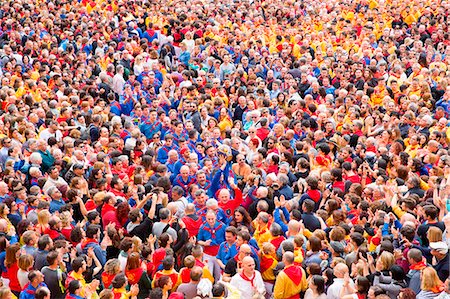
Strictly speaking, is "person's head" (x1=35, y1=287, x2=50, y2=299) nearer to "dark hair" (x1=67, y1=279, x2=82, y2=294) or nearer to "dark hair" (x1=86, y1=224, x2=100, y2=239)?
"dark hair" (x1=67, y1=279, x2=82, y2=294)

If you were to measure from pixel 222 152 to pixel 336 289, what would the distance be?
4735 millimetres

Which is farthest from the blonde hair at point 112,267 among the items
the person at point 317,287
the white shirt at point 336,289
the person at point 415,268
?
the person at point 415,268

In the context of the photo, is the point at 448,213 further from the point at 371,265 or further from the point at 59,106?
the point at 59,106

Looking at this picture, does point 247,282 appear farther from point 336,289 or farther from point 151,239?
point 151,239

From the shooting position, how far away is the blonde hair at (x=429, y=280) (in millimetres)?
7879

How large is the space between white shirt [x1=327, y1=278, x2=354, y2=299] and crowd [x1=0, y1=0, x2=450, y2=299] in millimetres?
18

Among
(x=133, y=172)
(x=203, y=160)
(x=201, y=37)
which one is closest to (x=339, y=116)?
(x=203, y=160)

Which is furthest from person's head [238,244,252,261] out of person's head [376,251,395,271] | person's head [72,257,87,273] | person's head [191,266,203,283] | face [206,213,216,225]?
person's head [72,257,87,273]

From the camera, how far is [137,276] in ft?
28.3

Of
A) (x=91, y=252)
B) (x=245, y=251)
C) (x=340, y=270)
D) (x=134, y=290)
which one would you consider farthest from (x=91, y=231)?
(x=340, y=270)

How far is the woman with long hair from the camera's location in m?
8.61

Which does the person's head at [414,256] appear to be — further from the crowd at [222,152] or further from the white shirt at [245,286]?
the white shirt at [245,286]

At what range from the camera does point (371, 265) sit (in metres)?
8.62

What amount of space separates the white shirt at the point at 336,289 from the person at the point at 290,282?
0.37 meters
